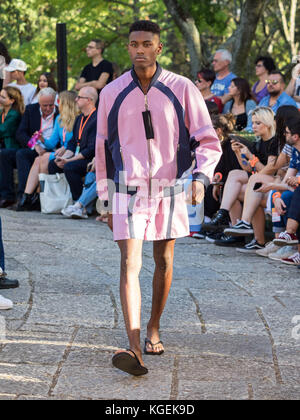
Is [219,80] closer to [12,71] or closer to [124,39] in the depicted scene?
[12,71]

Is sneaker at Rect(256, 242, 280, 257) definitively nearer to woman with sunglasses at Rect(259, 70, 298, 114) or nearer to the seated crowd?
the seated crowd

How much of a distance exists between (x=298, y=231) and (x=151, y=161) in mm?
3829

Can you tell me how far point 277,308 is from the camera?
627 centimetres

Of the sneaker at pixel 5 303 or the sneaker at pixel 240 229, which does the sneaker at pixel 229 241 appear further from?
the sneaker at pixel 5 303

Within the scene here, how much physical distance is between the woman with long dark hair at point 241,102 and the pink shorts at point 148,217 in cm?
619

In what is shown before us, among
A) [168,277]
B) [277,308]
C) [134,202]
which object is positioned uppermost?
[134,202]

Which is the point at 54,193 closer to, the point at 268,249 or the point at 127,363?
the point at 268,249

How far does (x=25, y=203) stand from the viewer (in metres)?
12.1

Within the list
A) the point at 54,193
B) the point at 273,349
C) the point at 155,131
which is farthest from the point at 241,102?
the point at 155,131

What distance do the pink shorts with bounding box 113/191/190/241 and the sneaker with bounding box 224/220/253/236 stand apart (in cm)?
420

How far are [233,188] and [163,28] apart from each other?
1323 cm

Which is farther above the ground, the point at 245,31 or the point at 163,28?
the point at 245,31
